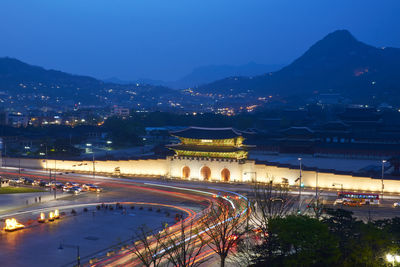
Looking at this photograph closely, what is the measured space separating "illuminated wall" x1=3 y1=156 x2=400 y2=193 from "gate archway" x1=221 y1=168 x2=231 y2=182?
1.03ft

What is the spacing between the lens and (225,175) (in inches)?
2288

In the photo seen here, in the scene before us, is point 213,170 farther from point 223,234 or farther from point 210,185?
point 223,234

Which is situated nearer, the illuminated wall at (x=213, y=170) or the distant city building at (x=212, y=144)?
the illuminated wall at (x=213, y=170)

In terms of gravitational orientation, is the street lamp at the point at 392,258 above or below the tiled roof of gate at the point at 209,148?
below

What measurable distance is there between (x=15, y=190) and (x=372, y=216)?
37.2 meters

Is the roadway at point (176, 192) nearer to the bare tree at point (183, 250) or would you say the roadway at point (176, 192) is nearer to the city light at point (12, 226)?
the city light at point (12, 226)

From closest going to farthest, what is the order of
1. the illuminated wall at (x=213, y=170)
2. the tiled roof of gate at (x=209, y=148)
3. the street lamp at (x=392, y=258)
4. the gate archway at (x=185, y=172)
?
the street lamp at (x=392, y=258), the illuminated wall at (x=213, y=170), the tiled roof of gate at (x=209, y=148), the gate archway at (x=185, y=172)

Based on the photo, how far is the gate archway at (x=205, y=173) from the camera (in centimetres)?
5900

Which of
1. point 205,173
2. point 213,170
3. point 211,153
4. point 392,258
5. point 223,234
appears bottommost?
point 392,258

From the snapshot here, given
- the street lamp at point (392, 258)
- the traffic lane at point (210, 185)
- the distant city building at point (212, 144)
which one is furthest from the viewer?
the distant city building at point (212, 144)

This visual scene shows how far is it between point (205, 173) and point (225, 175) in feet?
8.91

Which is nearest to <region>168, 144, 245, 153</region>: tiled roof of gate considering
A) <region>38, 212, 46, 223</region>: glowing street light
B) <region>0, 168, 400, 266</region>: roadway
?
<region>0, 168, 400, 266</region>: roadway

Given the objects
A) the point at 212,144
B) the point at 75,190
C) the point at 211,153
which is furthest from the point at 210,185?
the point at 75,190

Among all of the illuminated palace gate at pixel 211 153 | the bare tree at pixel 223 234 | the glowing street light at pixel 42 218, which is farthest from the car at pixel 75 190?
the bare tree at pixel 223 234
